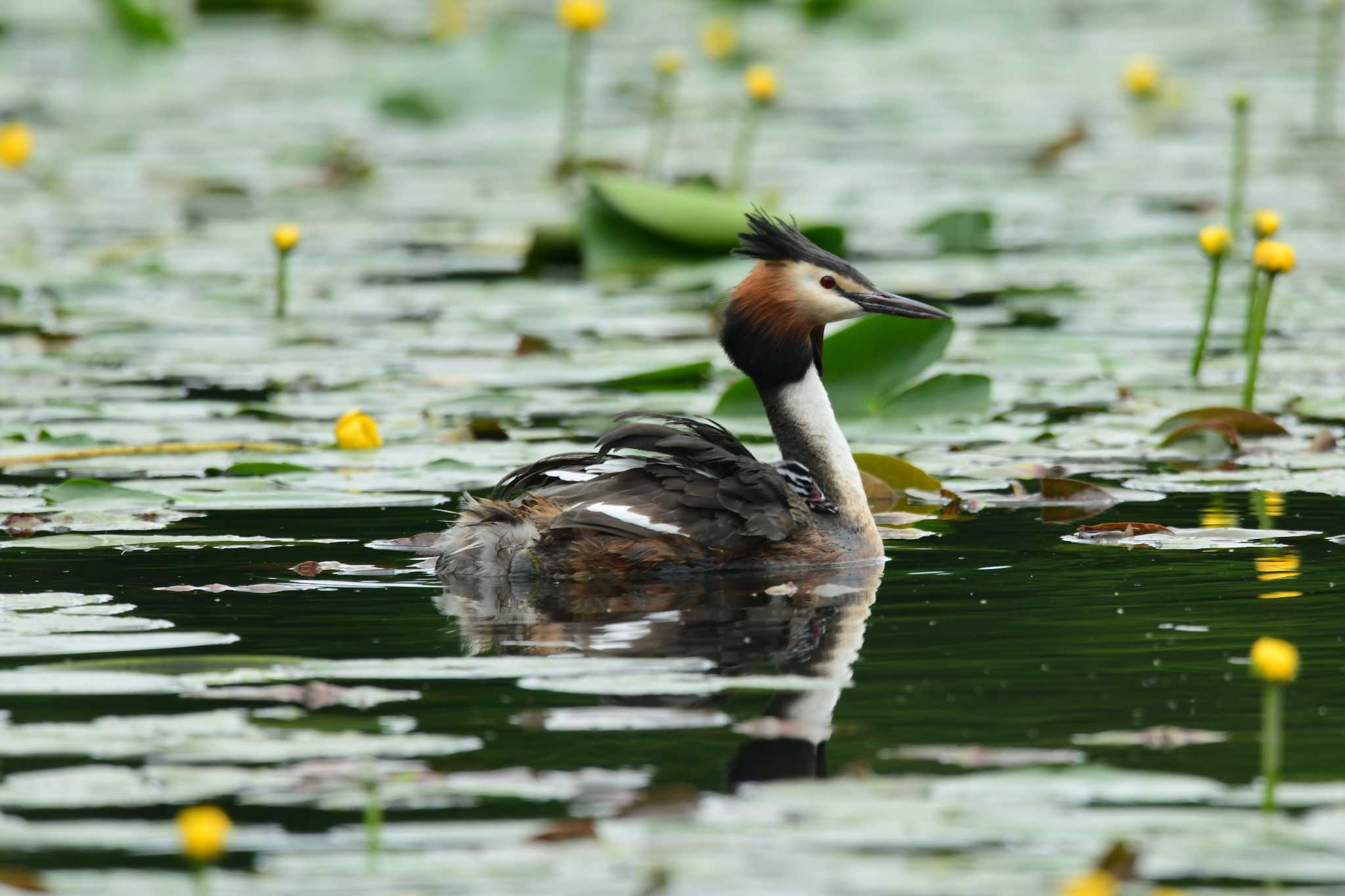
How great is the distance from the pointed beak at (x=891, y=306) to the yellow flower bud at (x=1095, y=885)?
3646 millimetres

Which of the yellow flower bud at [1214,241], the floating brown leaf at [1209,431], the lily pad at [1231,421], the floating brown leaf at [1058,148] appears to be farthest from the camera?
the floating brown leaf at [1058,148]

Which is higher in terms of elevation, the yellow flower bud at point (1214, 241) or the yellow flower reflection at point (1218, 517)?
the yellow flower bud at point (1214, 241)

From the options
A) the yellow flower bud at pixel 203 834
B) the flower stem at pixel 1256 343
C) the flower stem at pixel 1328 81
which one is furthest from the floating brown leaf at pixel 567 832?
the flower stem at pixel 1328 81

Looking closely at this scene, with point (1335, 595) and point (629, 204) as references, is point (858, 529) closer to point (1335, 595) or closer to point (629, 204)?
point (1335, 595)

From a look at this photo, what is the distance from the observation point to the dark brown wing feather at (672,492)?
20.0 ft

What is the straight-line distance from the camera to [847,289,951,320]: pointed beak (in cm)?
684

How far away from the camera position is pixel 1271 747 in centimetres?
354

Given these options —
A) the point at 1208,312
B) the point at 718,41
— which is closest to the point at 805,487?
the point at 1208,312

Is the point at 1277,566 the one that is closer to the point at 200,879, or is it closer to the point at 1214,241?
the point at 1214,241

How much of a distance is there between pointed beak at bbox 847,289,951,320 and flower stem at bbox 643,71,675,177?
5.78 m

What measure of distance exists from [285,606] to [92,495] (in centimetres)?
164

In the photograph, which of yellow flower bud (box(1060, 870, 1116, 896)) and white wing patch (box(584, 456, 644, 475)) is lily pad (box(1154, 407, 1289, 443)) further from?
yellow flower bud (box(1060, 870, 1116, 896))

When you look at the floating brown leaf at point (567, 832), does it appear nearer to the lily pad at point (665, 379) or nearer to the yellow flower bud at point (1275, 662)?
the yellow flower bud at point (1275, 662)

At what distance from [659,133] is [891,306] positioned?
9343 millimetres
